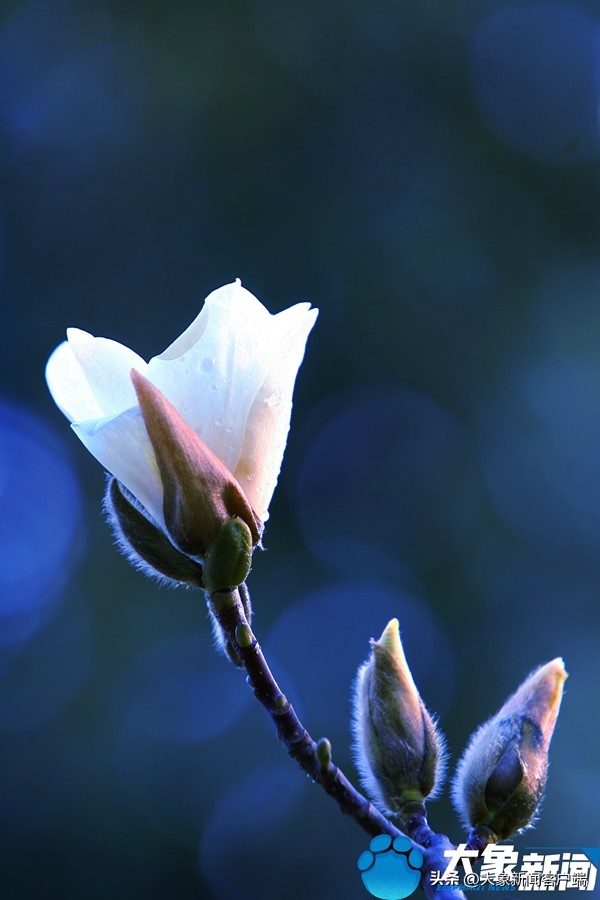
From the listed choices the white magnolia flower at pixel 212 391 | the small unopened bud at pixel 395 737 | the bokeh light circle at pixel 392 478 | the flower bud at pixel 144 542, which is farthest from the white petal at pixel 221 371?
the bokeh light circle at pixel 392 478

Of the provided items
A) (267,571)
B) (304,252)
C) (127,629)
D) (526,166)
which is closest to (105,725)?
(127,629)

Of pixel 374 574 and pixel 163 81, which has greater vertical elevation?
pixel 163 81

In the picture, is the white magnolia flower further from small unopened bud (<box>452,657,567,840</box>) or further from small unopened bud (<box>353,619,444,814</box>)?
small unopened bud (<box>452,657,567,840</box>)

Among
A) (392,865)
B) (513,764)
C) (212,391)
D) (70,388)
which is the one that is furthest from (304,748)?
(70,388)

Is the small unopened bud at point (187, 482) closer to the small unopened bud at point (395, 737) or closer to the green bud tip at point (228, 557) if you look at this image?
the green bud tip at point (228, 557)

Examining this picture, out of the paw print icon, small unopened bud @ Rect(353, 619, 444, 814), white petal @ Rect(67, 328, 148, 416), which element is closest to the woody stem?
the paw print icon

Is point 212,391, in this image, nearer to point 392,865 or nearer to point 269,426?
point 269,426

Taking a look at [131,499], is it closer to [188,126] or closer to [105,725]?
[105,725]

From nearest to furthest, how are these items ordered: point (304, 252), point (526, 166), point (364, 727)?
point (364, 727) → point (304, 252) → point (526, 166)
